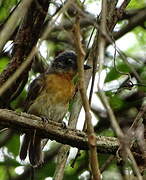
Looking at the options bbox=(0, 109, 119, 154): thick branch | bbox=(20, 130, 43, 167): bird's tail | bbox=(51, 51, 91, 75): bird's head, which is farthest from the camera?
bbox=(51, 51, 91, 75): bird's head

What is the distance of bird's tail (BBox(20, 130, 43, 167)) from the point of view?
470 cm

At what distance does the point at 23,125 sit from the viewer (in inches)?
127

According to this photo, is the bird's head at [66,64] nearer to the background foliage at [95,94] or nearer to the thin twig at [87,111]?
the background foliage at [95,94]

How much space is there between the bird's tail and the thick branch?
125 cm

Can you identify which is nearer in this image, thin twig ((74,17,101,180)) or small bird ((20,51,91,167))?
thin twig ((74,17,101,180))

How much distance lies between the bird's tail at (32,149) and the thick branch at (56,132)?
4.10 ft

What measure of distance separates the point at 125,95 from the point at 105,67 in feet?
2.29

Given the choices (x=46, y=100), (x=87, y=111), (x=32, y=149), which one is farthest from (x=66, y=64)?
(x=87, y=111)

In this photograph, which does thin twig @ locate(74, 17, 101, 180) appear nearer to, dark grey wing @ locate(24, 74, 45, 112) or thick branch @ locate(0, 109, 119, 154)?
thick branch @ locate(0, 109, 119, 154)

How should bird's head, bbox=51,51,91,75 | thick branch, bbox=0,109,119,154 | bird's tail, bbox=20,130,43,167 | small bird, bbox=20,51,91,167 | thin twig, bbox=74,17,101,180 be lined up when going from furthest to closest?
bird's head, bbox=51,51,91,75, small bird, bbox=20,51,91,167, bird's tail, bbox=20,130,43,167, thick branch, bbox=0,109,119,154, thin twig, bbox=74,17,101,180

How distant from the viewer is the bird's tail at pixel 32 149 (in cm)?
470

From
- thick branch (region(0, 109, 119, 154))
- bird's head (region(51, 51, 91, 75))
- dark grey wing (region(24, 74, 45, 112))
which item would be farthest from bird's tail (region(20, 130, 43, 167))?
thick branch (region(0, 109, 119, 154))

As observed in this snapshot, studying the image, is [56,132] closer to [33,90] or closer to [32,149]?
[32,149]

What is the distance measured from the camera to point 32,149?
4883mm
